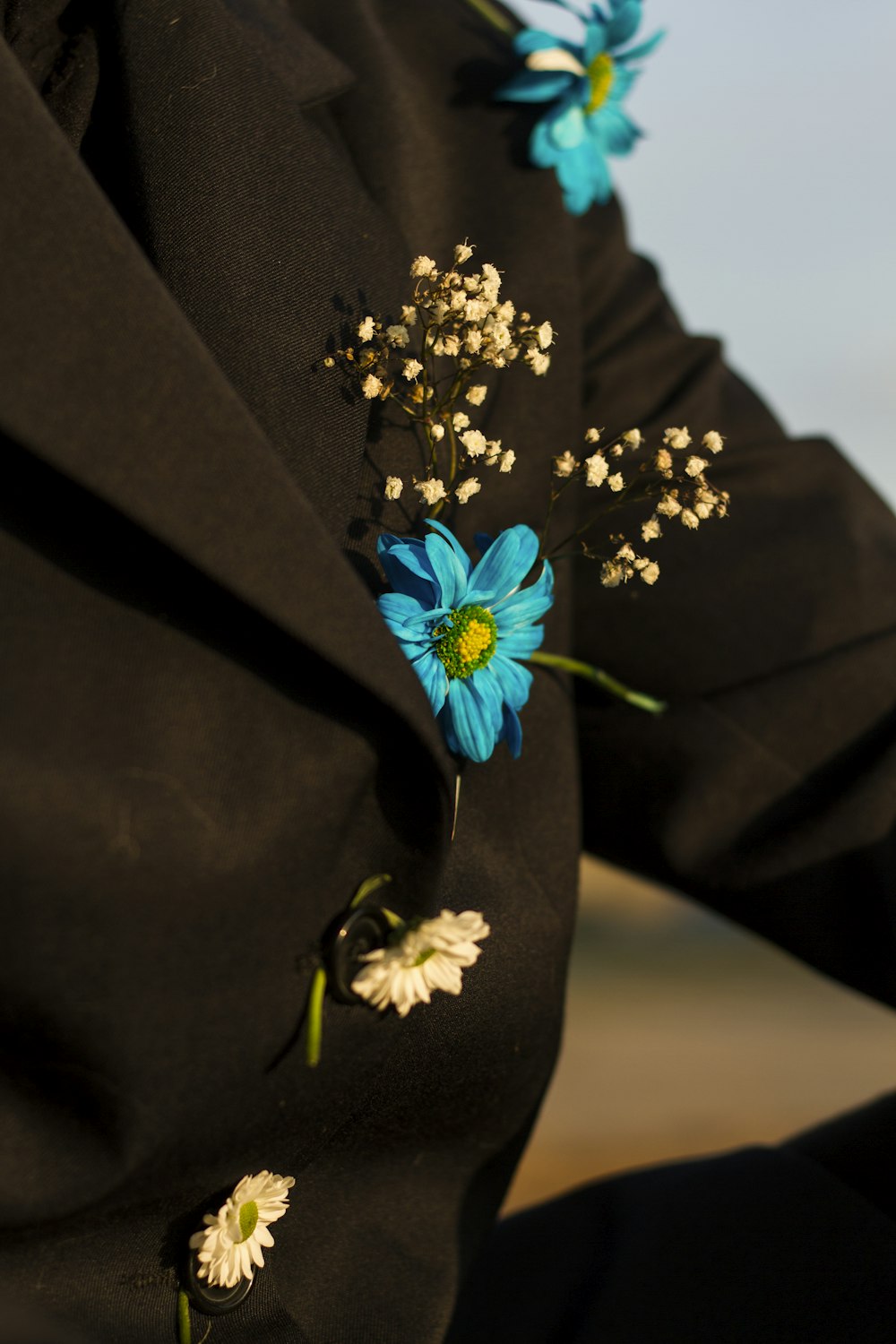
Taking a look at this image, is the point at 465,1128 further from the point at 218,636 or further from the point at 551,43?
the point at 551,43

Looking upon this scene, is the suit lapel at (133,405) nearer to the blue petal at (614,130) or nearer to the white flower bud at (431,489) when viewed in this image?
the white flower bud at (431,489)

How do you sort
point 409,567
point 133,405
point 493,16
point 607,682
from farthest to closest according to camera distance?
point 493,16 → point 607,682 → point 409,567 → point 133,405

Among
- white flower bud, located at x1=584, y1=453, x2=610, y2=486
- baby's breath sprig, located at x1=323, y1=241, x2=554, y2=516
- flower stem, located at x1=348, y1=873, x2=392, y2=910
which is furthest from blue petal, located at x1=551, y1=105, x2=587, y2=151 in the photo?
flower stem, located at x1=348, y1=873, x2=392, y2=910

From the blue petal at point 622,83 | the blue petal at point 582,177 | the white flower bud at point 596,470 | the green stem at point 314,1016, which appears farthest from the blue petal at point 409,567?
Answer: the blue petal at point 622,83

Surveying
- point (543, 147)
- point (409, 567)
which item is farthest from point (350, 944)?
point (543, 147)

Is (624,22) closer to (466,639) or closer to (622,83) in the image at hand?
(622,83)
